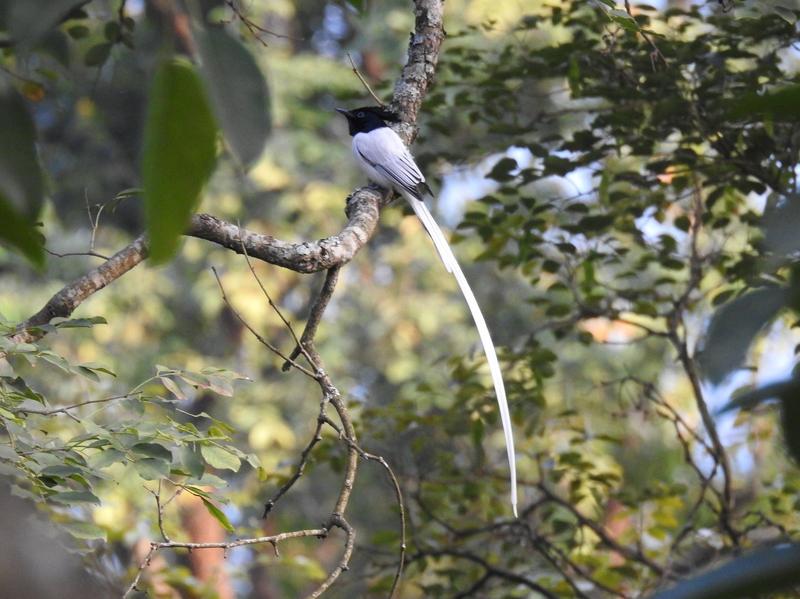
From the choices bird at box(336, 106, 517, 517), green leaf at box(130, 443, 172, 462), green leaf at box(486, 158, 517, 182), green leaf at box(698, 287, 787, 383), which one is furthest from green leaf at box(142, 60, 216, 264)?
green leaf at box(486, 158, 517, 182)

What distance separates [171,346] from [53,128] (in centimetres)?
251

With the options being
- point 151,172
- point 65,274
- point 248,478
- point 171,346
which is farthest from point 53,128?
point 151,172

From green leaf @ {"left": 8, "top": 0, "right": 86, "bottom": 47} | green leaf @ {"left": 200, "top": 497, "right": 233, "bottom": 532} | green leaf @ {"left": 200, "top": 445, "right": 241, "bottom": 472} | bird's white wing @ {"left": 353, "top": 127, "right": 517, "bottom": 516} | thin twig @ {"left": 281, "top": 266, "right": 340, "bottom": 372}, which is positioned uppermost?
bird's white wing @ {"left": 353, "top": 127, "right": 517, "bottom": 516}

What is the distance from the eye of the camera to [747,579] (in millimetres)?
Answer: 375

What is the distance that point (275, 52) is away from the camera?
10.2m

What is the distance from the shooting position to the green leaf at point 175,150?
0.39 meters

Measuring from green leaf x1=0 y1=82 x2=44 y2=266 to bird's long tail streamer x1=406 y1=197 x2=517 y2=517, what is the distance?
1.31 m

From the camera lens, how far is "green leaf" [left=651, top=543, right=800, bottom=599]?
14.9 inches

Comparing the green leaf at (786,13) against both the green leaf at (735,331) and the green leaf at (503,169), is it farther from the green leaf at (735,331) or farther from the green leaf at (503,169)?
the green leaf at (735,331)

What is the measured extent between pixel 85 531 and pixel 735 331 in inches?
63.0

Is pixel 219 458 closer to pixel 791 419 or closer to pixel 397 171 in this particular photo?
pixel 397 171

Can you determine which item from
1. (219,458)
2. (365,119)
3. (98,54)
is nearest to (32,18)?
(219,458)

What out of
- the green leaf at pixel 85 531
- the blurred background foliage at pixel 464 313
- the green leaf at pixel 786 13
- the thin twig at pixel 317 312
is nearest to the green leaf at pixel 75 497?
the blurred background foliage at pixel 464 313

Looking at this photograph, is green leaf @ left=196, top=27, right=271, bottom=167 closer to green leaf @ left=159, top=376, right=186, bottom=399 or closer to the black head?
green leaf @ left=159, top=376, right=186, bottom=399
